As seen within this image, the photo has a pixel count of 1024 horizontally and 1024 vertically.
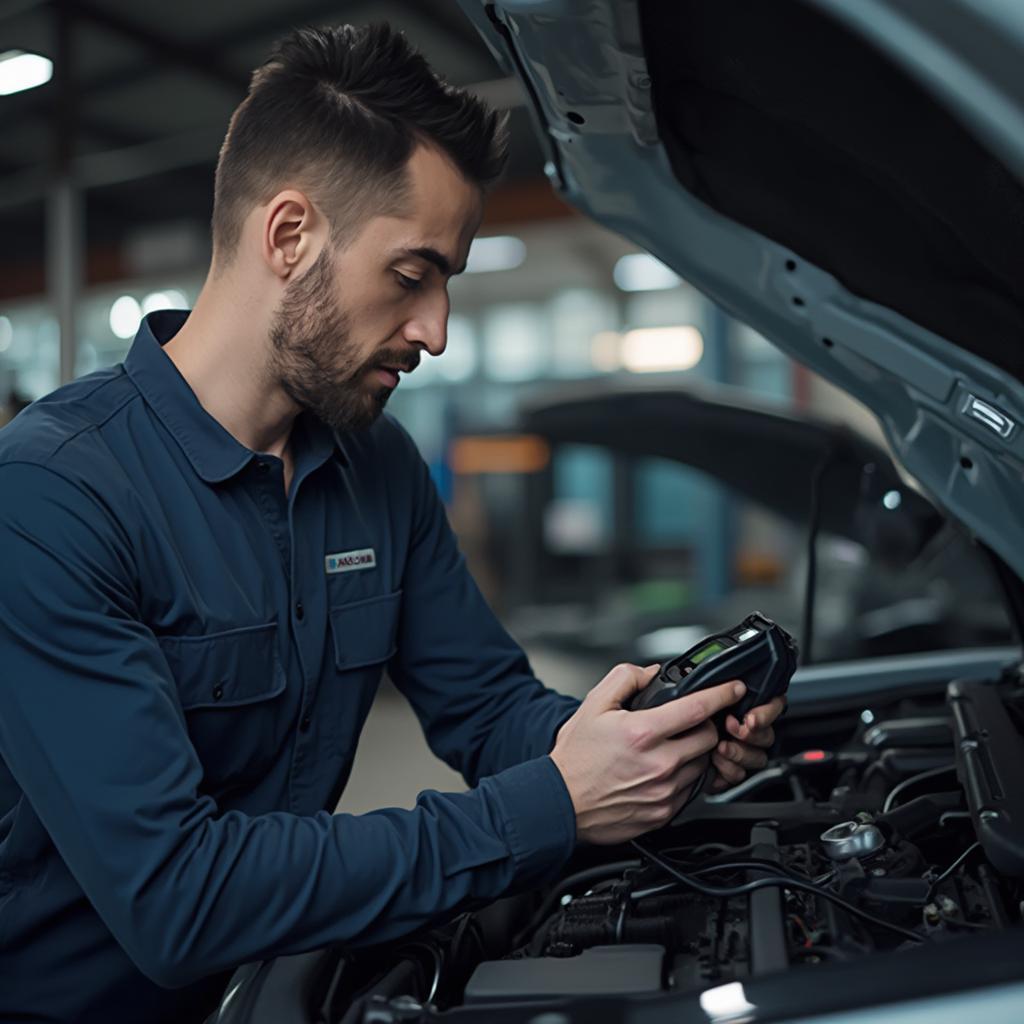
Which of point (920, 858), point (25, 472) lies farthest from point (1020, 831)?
point (25, 472)

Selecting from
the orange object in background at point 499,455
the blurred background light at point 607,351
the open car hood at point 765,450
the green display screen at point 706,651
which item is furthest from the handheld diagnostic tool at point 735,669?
the blurred background light at point 607,351

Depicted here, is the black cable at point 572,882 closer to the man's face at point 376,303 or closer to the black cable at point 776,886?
the black cable at point 776,886

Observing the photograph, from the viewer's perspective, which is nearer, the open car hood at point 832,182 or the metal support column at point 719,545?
the open car hood at point 832,182

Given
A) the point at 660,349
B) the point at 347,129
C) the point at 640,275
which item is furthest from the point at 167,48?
the point at 660,349

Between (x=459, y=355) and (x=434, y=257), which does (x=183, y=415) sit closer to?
(x=434, y=257)

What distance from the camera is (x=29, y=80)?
554 cm

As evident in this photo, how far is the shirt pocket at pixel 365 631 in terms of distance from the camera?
1314 millimetres

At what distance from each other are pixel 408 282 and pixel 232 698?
495 millimetres

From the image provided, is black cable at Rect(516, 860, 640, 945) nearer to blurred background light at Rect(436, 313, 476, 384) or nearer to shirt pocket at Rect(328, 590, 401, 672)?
shirt pocket at Rect(328, 590, 401, 672)

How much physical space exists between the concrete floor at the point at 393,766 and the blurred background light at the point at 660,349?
5895 mm

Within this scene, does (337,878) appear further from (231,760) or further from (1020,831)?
(1020,831)

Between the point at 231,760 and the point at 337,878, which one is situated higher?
the point at 231,760

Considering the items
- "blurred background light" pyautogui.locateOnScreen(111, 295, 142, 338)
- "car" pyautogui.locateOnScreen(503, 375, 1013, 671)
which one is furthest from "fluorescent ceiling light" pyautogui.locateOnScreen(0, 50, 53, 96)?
"car" pyautogui.locateOnScreen(503, 375, 1013, 671)

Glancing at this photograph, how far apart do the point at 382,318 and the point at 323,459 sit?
22 centimetres
